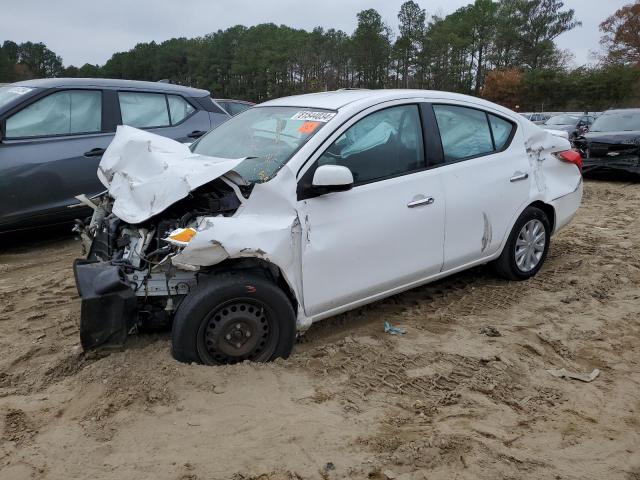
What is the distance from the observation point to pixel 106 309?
3049 millimetres

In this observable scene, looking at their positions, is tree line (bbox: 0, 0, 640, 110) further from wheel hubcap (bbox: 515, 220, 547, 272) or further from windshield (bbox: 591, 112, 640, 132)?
wheel hubcap (bbox: 515, 220, 547, 272)

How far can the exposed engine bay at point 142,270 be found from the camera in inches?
120

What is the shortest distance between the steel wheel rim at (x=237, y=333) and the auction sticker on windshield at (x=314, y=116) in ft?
4.31

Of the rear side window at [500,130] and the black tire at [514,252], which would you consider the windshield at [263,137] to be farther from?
the black tire at [514,252]

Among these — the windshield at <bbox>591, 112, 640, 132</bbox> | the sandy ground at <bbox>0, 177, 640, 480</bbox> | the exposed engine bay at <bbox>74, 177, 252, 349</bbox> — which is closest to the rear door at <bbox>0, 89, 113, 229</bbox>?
the sandy ground at <bbox>0, 177, 640, 480</bbox>

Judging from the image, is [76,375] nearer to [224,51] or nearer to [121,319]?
[121,319]

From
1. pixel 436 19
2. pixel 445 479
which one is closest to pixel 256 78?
pixel 436 19

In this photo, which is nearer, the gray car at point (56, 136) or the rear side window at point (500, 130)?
the rear side window at point (500, 130)

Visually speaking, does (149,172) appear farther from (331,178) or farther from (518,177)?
(518,177)

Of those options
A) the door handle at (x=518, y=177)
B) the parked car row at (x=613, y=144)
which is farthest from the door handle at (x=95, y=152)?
the parked car row at (x=613, y=144)

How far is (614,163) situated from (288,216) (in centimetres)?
983

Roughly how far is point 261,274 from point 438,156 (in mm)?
1651

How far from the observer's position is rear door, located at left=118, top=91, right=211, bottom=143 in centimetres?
645

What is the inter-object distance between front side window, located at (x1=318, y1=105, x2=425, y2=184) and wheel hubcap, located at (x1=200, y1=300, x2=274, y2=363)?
1.03 meters
